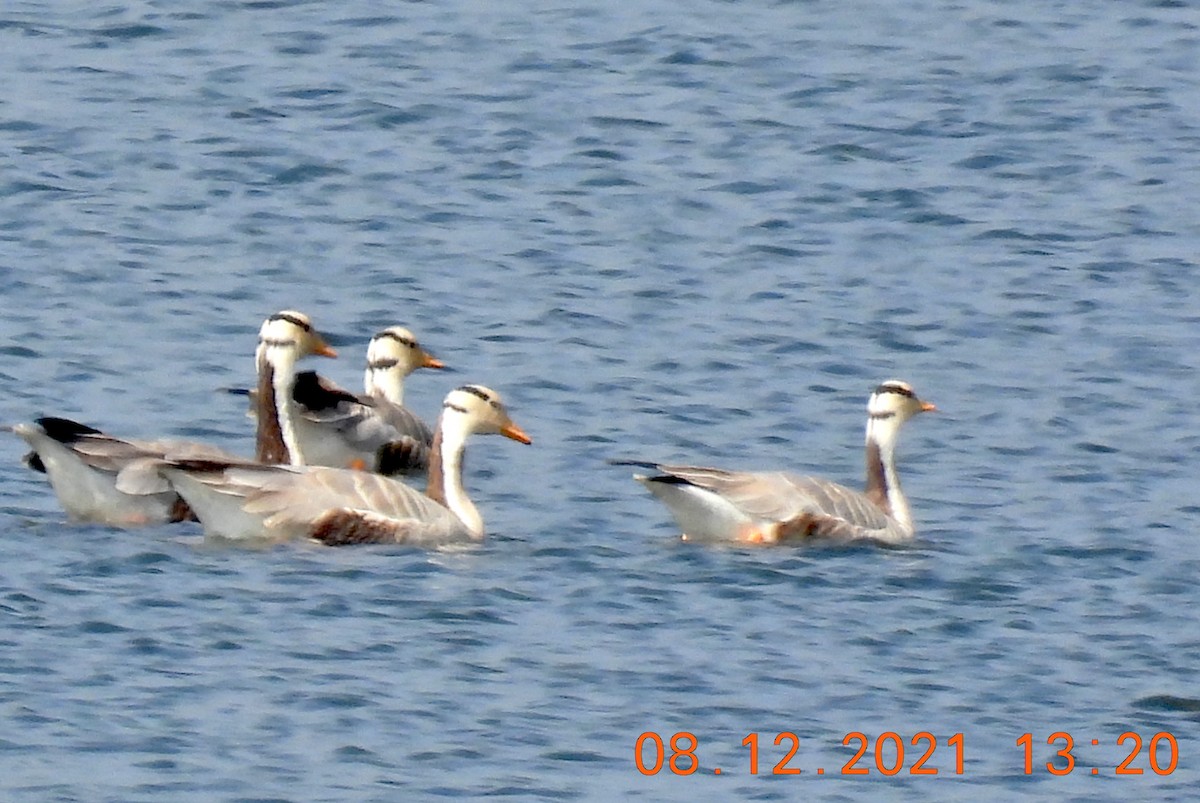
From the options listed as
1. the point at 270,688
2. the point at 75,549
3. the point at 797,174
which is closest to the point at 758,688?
the point at 270,688

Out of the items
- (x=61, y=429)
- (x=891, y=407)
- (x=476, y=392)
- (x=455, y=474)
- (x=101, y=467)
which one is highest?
(x=891, y=407)

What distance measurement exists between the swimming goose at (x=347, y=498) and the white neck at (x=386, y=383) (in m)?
2.46

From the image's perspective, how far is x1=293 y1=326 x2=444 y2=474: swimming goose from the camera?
1788cm

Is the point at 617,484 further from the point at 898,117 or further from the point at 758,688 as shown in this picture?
the point at 898,117

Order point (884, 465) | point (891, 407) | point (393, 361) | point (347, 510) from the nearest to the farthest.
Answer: point (347, 510) → point (884, 465) → point (891, 407) → point (393, 361)

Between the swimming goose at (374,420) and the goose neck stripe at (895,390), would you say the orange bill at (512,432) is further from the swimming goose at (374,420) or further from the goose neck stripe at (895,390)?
the goose neck stripe at (895,390)

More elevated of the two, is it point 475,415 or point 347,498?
point 475,415

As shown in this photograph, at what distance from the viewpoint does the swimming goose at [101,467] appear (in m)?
15.0

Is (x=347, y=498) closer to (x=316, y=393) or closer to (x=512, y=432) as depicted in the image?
(x=512, y=432)

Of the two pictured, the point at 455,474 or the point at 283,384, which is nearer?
the point at 455,474

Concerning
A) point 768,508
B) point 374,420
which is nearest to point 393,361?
point 374,420
